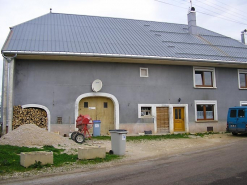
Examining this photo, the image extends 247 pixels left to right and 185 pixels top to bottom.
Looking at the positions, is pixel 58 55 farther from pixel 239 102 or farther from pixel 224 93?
pixel 239 102

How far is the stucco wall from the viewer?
51.8 feet

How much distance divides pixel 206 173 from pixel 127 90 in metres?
10.8

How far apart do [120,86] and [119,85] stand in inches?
3.7

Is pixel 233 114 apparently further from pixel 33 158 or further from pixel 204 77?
pixel 33 158

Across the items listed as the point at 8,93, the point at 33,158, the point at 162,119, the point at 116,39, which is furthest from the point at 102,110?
the point at 33,158

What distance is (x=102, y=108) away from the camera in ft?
56.5

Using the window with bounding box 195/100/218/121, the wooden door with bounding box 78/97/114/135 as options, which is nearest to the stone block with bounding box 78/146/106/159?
the wooden door with bounding box 78/97/114/135

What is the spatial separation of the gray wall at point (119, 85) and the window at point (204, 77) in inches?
14.5

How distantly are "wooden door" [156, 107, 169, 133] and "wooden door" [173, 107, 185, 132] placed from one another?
2.24 feet

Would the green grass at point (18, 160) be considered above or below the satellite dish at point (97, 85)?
below

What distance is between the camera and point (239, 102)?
20469mm

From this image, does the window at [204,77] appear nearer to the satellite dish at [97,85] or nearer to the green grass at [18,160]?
the satellite dish at [97,85]

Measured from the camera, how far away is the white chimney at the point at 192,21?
24.2 meters

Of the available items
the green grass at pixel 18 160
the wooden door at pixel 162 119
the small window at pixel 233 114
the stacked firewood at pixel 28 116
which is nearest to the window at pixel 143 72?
the wooden door at pixel 162 119
